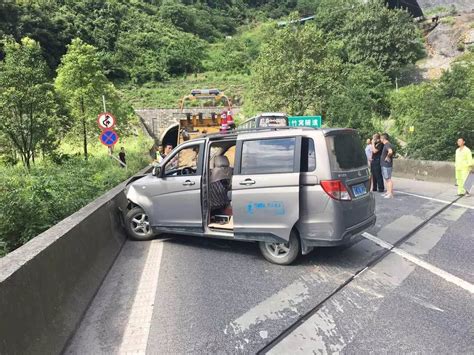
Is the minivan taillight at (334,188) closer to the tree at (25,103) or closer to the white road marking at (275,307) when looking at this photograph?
the white road marking at (275,307)

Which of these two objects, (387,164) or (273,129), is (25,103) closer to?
(273,129)

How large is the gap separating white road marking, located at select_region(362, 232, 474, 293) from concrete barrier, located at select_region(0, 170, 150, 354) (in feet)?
14.4

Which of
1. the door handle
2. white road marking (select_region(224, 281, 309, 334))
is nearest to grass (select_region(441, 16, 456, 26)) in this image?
the door handle

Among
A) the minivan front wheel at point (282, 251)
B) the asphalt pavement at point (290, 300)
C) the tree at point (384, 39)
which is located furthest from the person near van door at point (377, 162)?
the tree at point (384, 39)

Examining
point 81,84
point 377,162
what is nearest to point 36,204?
point 377,162

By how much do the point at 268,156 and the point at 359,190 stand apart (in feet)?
4.62

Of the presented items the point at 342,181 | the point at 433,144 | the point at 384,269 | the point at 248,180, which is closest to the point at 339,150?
the point at 342,181

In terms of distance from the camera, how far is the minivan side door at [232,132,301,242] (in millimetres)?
5480

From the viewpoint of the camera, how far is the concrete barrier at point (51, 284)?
2940 millimetres

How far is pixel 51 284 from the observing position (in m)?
3.78

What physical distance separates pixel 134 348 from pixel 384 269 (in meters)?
3.48

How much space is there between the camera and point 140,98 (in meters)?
60.2

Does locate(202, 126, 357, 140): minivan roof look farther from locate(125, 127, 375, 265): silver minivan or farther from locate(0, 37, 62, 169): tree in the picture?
locate(0, 37, 62, 169): tree

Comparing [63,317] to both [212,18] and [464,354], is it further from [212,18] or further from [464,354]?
[212,18]
